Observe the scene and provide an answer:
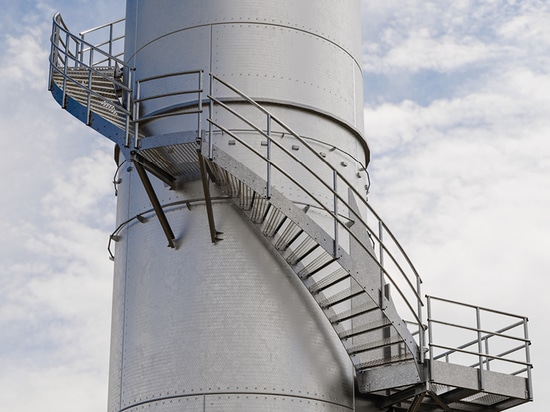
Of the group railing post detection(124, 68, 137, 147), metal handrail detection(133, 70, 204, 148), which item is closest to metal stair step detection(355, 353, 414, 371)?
metal handrail detection(133, 70, 204, 148)

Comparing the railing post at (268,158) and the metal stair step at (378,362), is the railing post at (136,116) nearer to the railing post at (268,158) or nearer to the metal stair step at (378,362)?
the railing post at (268,158)

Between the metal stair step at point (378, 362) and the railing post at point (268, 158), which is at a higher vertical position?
the railing post at point (268, 158)

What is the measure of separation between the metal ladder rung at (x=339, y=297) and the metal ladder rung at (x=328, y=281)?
220 mm

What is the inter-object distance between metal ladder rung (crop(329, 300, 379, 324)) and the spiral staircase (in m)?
0.02

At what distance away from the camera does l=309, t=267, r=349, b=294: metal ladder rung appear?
16792mm

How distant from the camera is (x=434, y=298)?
17.0m

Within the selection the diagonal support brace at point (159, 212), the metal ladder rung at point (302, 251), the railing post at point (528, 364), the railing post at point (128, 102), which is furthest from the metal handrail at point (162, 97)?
the railing post at point (528, 364)

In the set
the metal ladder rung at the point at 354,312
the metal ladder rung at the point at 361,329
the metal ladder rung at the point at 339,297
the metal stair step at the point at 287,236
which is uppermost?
the metal stair step at the point at 287,236

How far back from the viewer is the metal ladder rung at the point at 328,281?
55.1 feet

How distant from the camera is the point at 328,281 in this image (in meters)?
16.9

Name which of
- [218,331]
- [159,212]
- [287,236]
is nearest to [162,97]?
[159,212]

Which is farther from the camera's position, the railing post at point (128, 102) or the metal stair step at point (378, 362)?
the metal stair step at point (378, 362)

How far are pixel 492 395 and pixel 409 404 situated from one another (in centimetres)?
142

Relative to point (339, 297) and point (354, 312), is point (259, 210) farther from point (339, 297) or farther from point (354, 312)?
point (354, 312)
